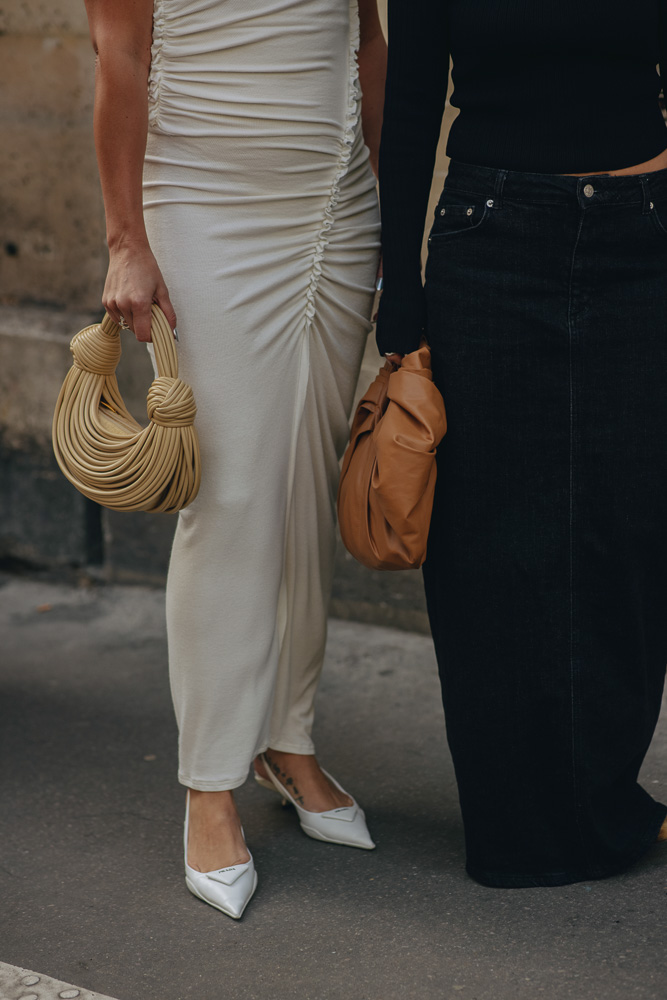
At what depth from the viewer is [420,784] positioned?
2.73m

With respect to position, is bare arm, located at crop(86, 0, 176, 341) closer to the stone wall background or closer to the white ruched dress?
the white ruched dress

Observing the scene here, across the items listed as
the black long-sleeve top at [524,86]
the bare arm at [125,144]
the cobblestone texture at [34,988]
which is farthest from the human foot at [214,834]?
the black long-sleeve top at [524,86]

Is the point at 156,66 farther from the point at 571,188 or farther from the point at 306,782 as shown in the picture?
the point at 306,782

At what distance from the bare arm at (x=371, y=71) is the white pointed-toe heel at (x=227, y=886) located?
1.53 meters

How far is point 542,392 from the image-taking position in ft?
6.75

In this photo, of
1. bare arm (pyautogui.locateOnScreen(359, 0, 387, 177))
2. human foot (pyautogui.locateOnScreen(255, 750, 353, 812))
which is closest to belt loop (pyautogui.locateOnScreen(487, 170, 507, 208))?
bare arm (pyautogui.locateOnScreen(359, 0, 387, 177))

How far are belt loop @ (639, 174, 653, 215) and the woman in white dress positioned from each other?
0.58 metres

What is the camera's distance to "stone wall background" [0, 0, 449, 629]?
3.74 metres

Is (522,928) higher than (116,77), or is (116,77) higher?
(116,77)

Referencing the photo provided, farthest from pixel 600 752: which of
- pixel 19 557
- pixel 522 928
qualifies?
pixel 19 557

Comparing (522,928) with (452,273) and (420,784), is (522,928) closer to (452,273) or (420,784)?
(420,784)

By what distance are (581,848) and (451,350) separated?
1.03 meters

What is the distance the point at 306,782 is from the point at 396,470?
0.86m

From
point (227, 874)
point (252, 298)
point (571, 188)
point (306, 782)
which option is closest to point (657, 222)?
point (571, 188)
